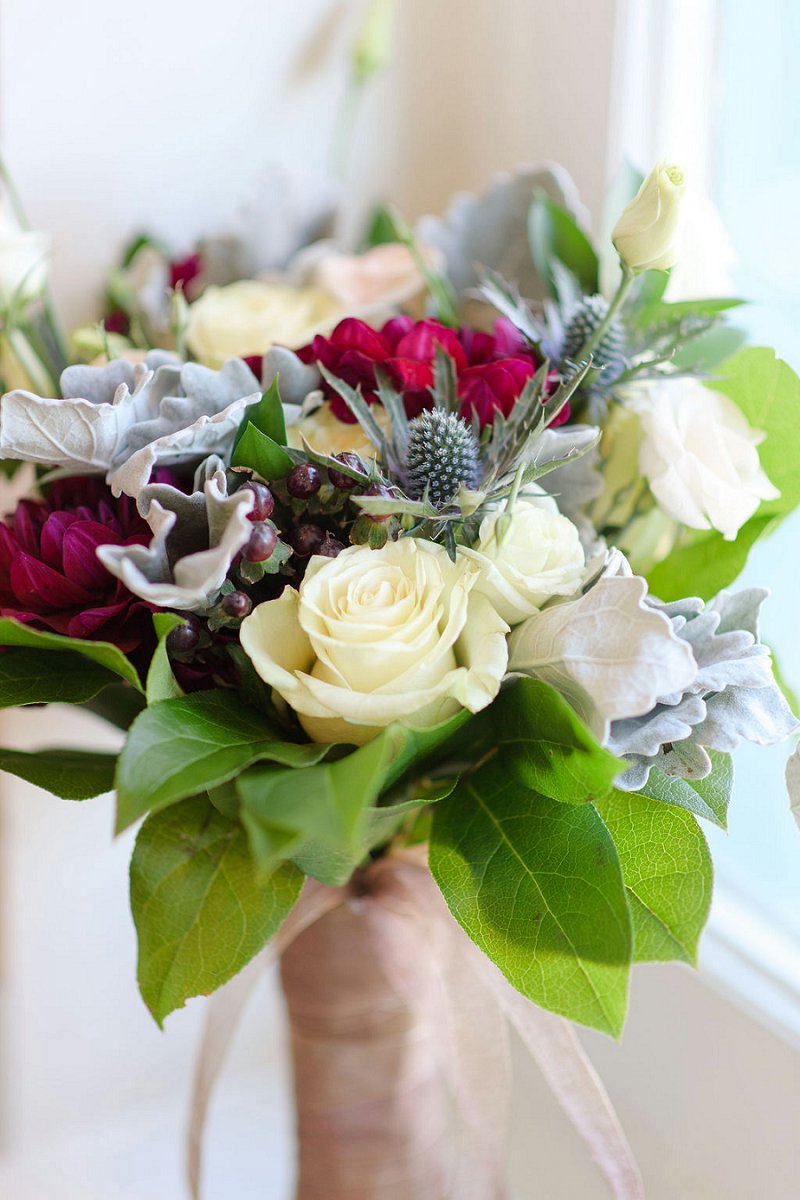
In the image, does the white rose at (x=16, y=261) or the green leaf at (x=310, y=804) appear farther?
the white rose at (x=16, y=261)

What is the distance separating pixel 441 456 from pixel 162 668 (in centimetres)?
15

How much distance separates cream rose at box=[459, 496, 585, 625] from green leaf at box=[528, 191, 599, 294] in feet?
0.79

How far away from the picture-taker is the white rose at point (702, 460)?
52cm

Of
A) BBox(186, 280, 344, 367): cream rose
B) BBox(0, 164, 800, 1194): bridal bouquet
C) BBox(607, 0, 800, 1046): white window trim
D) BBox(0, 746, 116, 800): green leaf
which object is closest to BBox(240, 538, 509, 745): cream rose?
BBox(0, 164, 800, 1194): bridal bouquet

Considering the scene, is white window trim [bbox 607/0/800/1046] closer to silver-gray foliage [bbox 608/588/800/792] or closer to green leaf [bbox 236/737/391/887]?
silver-gray foliage [bbox 608/588/800/792]

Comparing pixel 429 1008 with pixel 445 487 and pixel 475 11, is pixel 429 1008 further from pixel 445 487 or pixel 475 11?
pixel 475 11

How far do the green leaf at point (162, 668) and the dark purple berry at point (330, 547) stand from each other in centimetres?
7

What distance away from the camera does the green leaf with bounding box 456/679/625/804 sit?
42 cm

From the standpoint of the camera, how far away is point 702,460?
0.53 metres

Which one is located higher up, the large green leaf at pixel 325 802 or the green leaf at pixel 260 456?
the green leaf at pixel 260 456

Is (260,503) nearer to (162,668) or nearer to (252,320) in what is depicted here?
(162,668)

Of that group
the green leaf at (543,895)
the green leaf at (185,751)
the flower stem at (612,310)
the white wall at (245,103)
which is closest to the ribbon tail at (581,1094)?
the green leaf at (543,895)

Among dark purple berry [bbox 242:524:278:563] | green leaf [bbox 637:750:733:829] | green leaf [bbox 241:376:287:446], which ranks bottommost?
green leaf [bbox 637:750:733:829]

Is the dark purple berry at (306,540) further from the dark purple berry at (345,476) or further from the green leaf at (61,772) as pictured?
the green leaf at (61,772)
